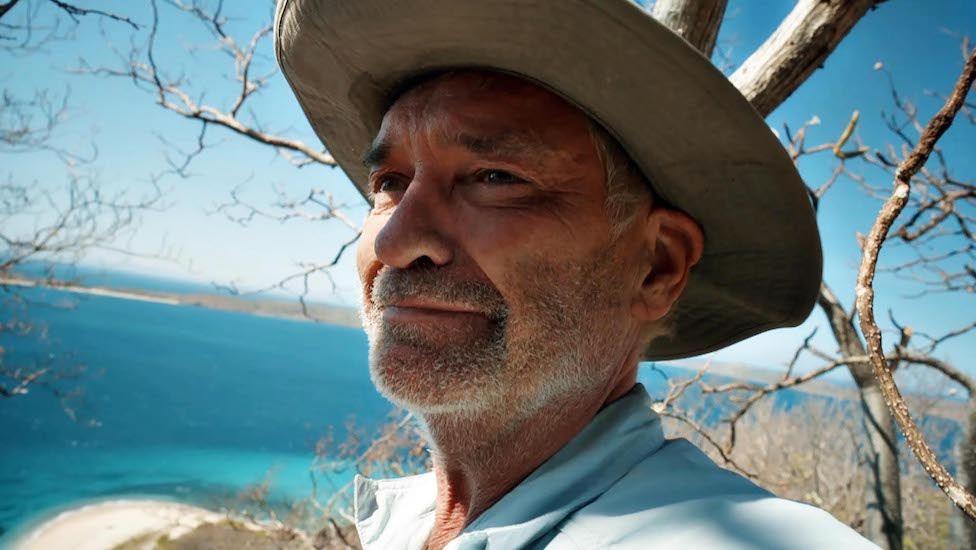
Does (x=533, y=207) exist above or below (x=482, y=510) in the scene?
above

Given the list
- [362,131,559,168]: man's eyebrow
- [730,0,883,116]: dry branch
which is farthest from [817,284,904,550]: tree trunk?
[362,131,559,168]: man's eyebrow

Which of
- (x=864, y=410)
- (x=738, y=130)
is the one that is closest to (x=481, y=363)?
(x=738, y=130)

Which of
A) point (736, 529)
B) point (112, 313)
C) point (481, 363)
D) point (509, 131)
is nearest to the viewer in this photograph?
point (736, 529)

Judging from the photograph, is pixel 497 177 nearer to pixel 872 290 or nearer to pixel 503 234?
pixel 503 234

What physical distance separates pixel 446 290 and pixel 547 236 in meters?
0.23

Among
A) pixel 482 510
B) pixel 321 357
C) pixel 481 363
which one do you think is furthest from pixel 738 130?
pixel 321 357

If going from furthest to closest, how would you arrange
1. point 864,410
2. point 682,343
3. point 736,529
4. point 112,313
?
point 112,313 → point 864,410 → point 682,343 → point 736,529

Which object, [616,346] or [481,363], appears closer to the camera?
[481,363]

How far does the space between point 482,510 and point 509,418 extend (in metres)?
0.24

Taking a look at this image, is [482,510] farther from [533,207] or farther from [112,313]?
[112,313]

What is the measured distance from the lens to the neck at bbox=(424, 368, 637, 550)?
103cm

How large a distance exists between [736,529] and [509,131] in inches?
31.3

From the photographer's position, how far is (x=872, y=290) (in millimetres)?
852

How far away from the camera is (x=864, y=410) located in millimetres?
4078
